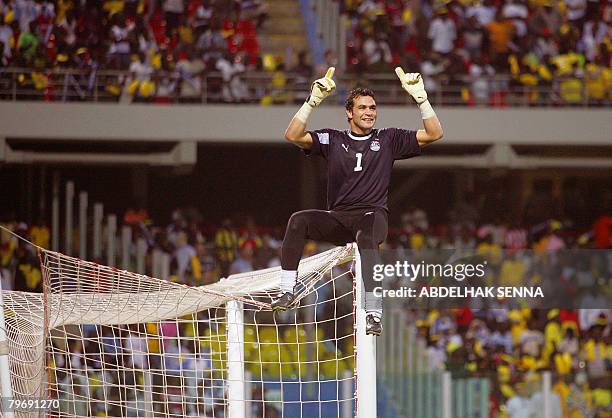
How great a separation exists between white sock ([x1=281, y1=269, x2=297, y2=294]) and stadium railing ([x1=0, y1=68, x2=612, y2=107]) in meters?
7.28

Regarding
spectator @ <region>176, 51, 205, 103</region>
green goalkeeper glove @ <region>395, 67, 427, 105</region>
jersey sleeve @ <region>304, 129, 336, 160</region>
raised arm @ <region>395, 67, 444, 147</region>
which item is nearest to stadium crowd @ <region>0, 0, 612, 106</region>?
spectator @ <region>176, 51, 205, 103</region>

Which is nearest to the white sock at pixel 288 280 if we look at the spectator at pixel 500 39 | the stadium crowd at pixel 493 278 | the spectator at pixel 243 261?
the stadium crowd at pixel 493 278

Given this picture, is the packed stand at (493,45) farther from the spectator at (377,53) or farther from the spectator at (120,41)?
the spectator at (120,41)

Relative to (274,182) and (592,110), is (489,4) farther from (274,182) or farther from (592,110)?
(274,182)

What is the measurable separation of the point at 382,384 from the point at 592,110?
467 centimetres

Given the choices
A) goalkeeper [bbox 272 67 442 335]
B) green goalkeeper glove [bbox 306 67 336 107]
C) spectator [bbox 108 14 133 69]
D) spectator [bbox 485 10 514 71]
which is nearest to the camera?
green goalkeeper glove [bbox 306 67 336 107]

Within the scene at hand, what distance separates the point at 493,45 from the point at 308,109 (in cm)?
878

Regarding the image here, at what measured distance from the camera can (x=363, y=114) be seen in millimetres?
6434

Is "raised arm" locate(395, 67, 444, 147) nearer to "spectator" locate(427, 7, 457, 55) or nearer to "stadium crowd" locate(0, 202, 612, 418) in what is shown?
"stadium crowd" locate(0, 202, 612, 418)

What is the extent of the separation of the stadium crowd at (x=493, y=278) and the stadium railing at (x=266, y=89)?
5.05 ft

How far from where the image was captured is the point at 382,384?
1062 cm

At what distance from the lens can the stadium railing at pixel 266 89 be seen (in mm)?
13523

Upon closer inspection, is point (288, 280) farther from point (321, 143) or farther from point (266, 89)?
point (266, 89)

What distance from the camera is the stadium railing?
13.5 m
